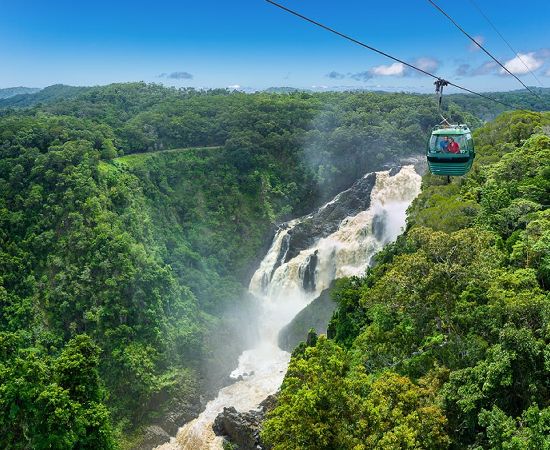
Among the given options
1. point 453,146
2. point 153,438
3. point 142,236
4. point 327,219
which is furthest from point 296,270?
point 453,146

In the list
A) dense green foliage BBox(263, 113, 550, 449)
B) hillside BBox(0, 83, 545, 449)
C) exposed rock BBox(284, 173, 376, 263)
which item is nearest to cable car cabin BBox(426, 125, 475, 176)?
dense green foliage BBox(263, 113, 550, 449)

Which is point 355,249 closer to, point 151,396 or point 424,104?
point 151,396

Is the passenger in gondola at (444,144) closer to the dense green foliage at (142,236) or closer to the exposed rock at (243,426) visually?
the dense green foliage at (142,236)

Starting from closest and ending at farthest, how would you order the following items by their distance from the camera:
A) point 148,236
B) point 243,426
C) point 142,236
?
point 243,426
point 142,236
point 148,236

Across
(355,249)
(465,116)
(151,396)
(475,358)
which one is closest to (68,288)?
(151,396)

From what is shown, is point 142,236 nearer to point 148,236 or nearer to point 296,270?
point 148,236

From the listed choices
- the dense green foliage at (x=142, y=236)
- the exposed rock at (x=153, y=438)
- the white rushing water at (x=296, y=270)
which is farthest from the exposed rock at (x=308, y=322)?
the exposed rock at (x=153, y=438)

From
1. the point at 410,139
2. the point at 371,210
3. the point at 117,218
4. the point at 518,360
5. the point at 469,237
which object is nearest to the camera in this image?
the point at 518,360
